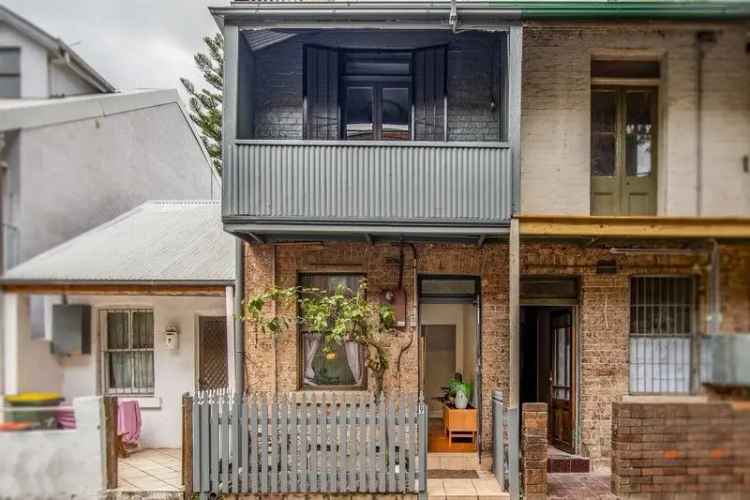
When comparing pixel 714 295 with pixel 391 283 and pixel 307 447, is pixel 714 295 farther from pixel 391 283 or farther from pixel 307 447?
pixel 307 447

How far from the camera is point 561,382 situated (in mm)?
8195

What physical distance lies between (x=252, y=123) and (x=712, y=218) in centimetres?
620

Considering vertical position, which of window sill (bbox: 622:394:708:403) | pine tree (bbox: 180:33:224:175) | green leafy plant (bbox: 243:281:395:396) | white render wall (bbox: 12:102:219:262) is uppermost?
pine tree (bbox: 180:33:224:175)

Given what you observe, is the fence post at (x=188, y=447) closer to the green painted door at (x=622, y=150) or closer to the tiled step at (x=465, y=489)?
the tiled step at (x=465, y=489)

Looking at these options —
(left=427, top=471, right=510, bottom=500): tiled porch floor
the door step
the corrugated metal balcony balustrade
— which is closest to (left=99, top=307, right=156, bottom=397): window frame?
the corrugated metal balcony balustrade

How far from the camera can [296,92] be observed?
7789 millimetres

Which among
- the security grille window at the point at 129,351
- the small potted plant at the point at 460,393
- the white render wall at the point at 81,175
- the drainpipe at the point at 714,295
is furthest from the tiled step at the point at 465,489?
the white render wall at the point at 81,175

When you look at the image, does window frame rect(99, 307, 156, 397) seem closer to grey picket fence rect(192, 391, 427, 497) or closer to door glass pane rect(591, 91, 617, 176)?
grey picket fence rect(192, 391, 427, 497)

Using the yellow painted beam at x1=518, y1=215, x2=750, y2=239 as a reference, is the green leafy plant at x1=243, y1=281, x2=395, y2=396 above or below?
below

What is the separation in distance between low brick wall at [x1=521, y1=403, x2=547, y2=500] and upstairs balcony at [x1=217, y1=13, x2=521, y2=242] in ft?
7.77

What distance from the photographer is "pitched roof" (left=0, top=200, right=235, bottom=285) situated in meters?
5.38

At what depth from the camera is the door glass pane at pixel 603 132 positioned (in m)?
7.39

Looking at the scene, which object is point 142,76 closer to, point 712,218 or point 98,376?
point 98,376

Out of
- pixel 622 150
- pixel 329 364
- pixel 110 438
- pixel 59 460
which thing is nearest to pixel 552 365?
pixel 622 150
